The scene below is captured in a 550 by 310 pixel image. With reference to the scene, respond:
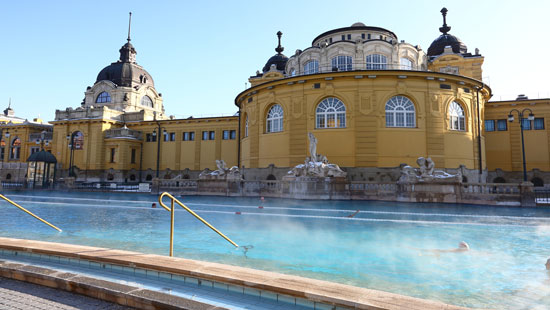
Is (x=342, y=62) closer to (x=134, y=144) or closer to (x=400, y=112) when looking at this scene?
(x=400, y=112)

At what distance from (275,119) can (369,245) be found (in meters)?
22.7

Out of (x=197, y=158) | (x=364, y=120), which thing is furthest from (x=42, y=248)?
(x=197, y=158)

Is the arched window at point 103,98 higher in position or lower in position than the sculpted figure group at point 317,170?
higher

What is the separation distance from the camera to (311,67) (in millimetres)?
34156

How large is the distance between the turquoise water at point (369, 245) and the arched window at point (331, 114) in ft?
46.9

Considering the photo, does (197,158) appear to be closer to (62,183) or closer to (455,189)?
(62,183)

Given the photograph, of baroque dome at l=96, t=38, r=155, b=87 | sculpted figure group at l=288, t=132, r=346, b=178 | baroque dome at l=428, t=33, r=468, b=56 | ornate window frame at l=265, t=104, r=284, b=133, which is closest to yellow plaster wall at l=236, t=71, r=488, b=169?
ornate window frame at l=265, t=104, r=284, b=133

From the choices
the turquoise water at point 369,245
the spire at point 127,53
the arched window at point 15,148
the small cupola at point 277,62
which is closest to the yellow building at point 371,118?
the turquoise water at point 369,245

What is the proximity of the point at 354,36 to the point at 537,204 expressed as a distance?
24683 millimetres

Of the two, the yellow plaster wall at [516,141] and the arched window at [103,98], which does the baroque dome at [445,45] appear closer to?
the yellow plaster wall at [516,141]

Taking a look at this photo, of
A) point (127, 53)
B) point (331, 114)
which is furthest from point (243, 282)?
point (127, 53)

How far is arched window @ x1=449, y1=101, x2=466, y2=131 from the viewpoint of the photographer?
89.0 ft

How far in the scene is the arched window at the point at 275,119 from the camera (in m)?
29.4

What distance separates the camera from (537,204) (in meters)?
17.0
